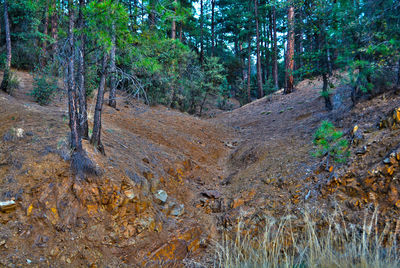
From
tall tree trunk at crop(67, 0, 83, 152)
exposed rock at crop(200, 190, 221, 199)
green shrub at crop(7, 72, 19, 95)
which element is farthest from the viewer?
green shrub at crop(7, 72, 19, 95)

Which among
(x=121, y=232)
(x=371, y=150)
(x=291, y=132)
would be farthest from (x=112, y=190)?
(x=291, y=132)

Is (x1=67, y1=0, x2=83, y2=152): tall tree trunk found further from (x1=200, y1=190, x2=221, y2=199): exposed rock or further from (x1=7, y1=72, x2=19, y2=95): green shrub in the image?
(x1=7, y1=72, x2=19, y2=95): green shrub

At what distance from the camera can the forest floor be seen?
11.6 ft

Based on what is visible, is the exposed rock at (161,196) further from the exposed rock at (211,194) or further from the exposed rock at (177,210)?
the exposed rock at (211,194)

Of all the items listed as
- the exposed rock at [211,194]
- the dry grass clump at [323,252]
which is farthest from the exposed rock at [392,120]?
the exposed rock at [211,194]

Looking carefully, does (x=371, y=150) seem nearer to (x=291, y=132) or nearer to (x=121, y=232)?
(x=291, y=132)

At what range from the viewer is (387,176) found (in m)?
4.03

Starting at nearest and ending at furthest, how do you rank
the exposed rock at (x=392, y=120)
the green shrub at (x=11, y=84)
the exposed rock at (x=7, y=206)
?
the exposed rock at (x=7, y=206), the exposed rock at (x=392, y=120), the green shrub at (x=11, y=84)

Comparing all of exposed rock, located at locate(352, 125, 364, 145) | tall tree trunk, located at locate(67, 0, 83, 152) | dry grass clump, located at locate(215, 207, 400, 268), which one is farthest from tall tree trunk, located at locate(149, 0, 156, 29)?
exposed rock, located at locate(352, 125, 364, 145)

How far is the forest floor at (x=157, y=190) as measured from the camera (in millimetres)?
3535

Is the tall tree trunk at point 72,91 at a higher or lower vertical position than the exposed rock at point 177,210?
higher

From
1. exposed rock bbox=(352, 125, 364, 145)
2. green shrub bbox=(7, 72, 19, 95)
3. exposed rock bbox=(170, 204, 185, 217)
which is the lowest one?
exposed rock bbox=(170, 204, 185, 217)

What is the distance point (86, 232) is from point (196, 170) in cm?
380

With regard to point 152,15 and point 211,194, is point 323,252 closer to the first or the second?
point 211,194
